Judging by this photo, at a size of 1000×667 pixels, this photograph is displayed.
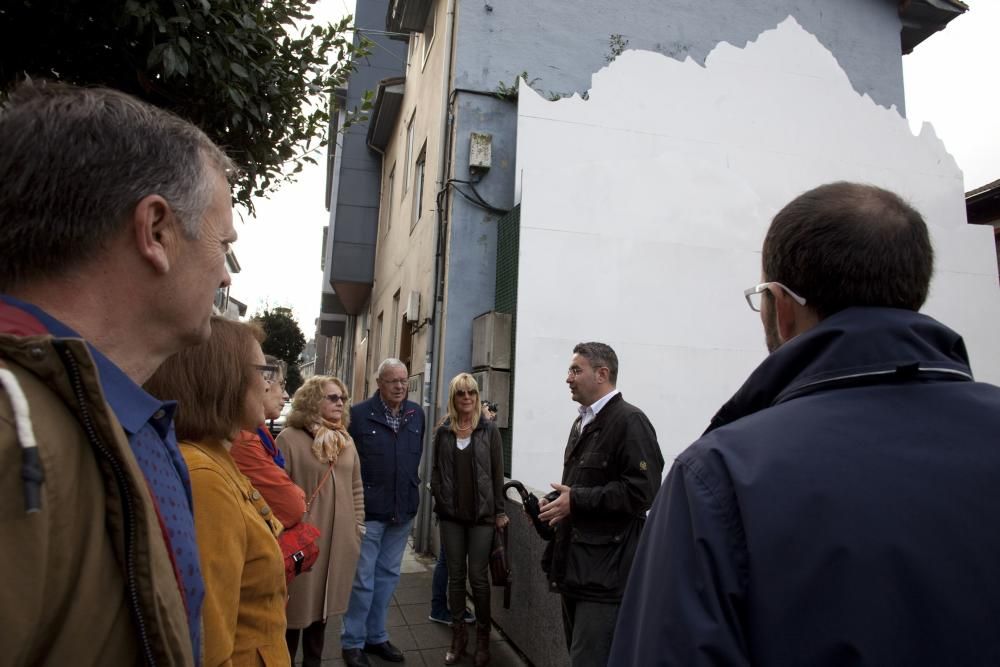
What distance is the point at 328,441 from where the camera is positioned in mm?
4402

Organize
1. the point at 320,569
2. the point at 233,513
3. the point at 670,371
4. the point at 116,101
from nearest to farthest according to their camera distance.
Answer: the point at 116,101 < the point at 233,513 < the point at 320,569 < the point at 670,371

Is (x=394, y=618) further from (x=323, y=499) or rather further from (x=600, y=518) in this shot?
(x=600, y=518)

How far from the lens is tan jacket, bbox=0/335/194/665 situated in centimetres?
77

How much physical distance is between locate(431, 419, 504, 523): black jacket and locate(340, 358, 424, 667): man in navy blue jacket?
0.25 m

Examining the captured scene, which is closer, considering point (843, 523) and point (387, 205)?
point (843, 523)

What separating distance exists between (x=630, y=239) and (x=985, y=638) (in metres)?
7.28

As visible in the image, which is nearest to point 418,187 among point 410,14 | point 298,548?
point 410,14

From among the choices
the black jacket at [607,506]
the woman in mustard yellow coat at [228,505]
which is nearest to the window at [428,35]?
the black jacket at [607,506]

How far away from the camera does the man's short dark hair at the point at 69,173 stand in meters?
1.03

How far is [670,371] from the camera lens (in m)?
7.99

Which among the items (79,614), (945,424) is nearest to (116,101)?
(79,614)

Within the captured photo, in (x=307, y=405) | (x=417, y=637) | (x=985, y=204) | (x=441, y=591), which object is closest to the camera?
(x=307, y=405)

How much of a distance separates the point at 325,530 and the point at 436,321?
4.64 metres

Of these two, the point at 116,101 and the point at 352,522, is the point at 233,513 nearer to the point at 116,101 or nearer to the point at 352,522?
the point at 116,101
